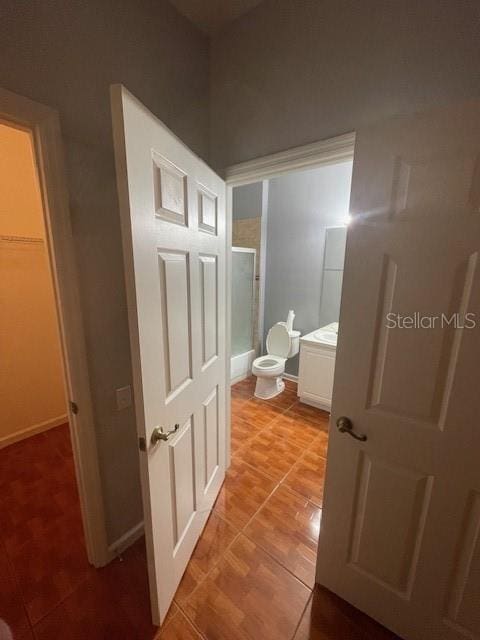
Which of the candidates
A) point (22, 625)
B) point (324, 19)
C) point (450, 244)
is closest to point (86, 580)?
point (22, 625)

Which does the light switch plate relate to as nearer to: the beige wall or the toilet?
the beige wall

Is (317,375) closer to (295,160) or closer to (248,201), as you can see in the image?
(295,160)

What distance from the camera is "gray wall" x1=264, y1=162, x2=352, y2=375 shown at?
2.83 metres

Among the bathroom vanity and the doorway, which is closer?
the doorway

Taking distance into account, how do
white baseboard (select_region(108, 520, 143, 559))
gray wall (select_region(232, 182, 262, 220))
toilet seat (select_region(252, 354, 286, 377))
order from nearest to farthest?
1. white baseboard (select_region(108, 520, 143, 559))
2. toilet seat (select_region(252, 354, 286, 377))
3. gray wall (select_region(232, 182, 262, 220))

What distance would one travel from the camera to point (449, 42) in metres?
0.83

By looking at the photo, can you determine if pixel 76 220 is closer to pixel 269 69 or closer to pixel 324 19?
pixel 269 69

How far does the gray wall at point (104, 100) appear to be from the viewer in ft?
2.79

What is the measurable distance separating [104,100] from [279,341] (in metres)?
2.58

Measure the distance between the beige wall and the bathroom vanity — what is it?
2308 mm

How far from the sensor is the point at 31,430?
2246 millimetres

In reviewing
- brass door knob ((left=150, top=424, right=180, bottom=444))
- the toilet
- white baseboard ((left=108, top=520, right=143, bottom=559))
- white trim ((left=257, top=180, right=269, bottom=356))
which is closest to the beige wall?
white baseboard ((left=108, top=520, right=143, bottom=559))

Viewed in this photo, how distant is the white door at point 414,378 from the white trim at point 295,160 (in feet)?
0.87

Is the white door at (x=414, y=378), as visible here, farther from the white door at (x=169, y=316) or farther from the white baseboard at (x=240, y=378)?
the white baseboard at (x=240, y=378)
